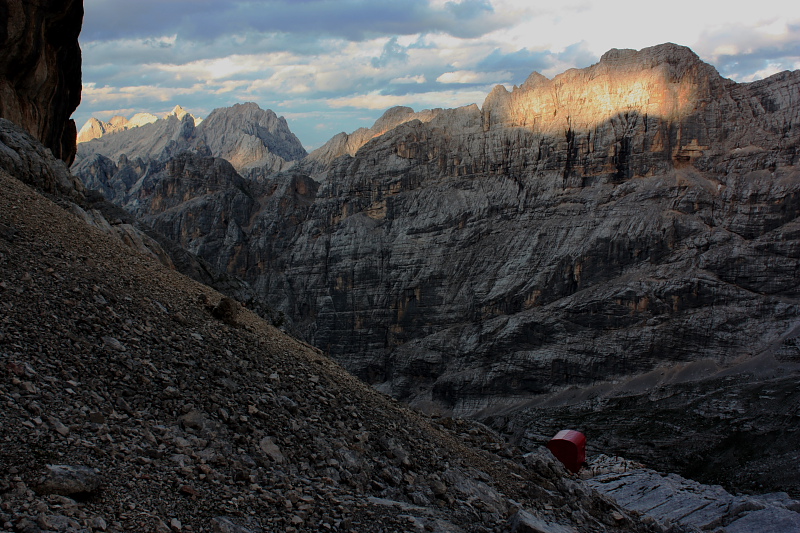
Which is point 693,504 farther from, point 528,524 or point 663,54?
point 663,54

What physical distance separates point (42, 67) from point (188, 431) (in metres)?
37.4

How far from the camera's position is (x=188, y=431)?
34.6 ft

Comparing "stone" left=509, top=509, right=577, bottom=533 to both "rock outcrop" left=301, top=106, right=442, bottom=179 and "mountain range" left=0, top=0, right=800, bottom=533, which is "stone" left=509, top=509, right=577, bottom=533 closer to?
"mountain range" left=0, top=0, right=800, bottom=533

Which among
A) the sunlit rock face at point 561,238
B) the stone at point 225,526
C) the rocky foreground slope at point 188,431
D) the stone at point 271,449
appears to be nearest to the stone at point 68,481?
the rocky foreground slope at point 188,431

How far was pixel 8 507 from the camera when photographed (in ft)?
24.7

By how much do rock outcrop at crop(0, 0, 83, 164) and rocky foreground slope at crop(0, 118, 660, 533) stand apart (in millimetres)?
23525

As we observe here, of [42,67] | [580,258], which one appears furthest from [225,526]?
[580,258]

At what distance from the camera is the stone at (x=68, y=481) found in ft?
26.4

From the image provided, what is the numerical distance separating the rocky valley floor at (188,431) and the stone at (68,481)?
24 mm

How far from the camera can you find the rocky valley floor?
8.71m

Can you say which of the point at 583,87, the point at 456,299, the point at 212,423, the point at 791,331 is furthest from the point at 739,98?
the point at 212,423

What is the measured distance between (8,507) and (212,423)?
3.72 metres

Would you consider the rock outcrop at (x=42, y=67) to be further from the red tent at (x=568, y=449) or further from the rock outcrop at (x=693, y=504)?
the rock outcrop at (x=693, y=504)

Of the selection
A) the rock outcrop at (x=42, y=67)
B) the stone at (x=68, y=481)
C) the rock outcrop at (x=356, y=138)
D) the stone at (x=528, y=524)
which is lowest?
the stone at (x=528, y=524)
